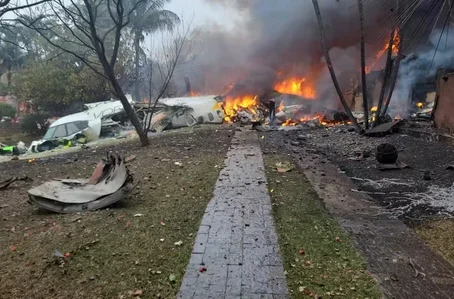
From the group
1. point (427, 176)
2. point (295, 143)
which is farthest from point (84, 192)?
point (295, 143)

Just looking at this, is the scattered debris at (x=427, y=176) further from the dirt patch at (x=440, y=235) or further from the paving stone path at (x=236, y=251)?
the paving stone path at (x=236, y=251)

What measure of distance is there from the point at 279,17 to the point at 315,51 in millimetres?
3547

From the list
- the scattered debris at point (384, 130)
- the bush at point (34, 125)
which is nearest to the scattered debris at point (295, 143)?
the scattered debris at point (384, 130)

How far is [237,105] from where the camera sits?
22.1 m

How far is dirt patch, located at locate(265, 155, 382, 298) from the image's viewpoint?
257 centimetres

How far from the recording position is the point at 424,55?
16.6 meters

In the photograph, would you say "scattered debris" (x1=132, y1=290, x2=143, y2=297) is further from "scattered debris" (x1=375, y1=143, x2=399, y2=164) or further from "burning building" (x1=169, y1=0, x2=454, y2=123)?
"burning building" (x1=169, y1=0, x2=454, y2=123)

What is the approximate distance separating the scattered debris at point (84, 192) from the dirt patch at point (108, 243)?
5.6 inches

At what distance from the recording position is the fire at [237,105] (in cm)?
1977

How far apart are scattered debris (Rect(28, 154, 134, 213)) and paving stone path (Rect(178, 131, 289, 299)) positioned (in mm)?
1237

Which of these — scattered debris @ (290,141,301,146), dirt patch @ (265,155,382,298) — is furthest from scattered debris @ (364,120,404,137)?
dirt patch @ (265,155,382,298)

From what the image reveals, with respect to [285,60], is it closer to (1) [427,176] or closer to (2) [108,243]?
(1) [427,176]

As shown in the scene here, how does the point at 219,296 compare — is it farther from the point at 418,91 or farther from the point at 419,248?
the point at 418,91

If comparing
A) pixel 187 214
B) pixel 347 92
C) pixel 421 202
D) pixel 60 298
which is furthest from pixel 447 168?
pixel 347 92
